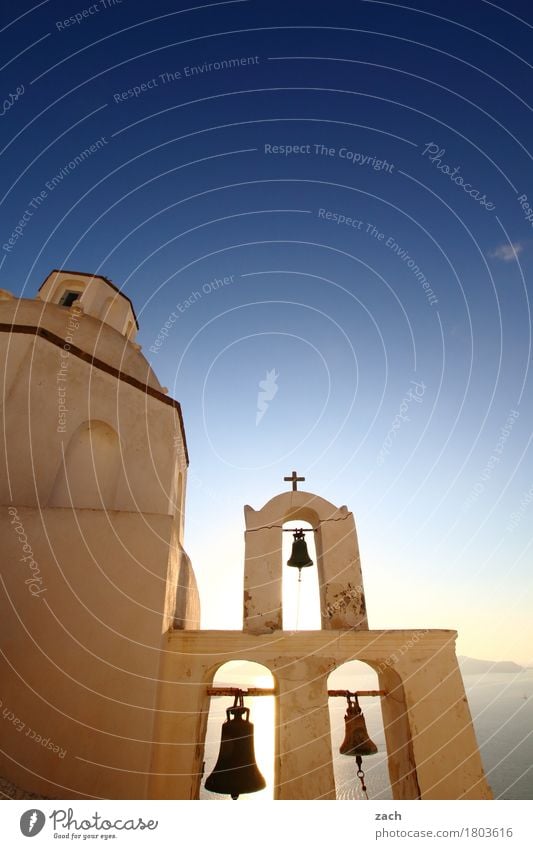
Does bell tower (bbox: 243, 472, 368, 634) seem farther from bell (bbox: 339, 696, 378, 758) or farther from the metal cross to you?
bell (bbox: 339, 696, 378, 758)

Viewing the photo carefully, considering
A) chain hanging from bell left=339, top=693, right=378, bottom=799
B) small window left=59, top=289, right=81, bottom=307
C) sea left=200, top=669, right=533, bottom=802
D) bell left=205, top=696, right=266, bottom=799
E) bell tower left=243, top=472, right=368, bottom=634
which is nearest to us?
bell left=205, top=696, right=266, bottom=799

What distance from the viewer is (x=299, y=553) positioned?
7062mm

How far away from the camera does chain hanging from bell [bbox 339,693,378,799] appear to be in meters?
5.63

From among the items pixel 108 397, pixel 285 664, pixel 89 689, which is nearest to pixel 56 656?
pixel 89 689

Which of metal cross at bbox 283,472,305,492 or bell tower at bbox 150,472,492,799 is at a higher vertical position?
metal cross at bbox 283,472,305,492

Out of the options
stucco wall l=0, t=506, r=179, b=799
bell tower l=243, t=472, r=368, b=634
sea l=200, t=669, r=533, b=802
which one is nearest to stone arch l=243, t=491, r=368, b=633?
bell tower l=243, t=472, r=368, b=634

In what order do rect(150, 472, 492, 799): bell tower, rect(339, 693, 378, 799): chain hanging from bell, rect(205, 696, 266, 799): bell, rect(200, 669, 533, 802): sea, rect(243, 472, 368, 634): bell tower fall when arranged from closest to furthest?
rect(205, 696, 266, 799): bell, rect(150, 472, 492, 799): bell tower, rect(339, 693, 378, 799): chain hanging from bell, rect(243, 472, 368, 634): bell tower, rect(200, 669, 533, 802): sea

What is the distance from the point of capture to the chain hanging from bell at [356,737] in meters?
5.63

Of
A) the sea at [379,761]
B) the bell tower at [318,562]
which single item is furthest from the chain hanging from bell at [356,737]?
the sea at [379,761]

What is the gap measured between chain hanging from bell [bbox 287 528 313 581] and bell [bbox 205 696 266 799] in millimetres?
2167

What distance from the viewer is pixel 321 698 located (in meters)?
5.60

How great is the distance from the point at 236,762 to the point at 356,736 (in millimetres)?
Answer: 1832

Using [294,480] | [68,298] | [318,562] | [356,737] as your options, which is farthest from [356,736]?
[68,298]
